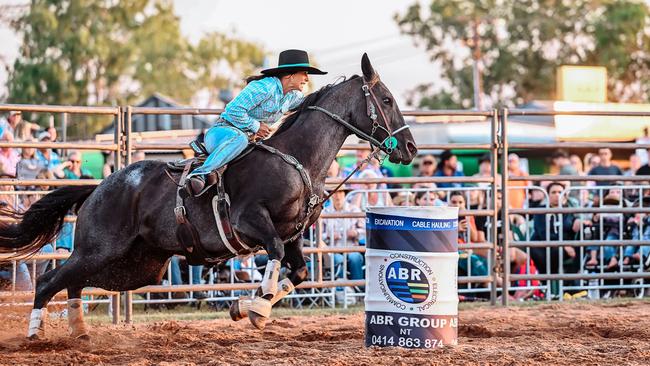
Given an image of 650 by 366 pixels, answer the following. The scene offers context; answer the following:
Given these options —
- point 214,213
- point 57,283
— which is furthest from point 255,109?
point 57,283

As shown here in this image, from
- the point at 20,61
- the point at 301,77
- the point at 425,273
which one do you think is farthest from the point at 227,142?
the point at 20,61

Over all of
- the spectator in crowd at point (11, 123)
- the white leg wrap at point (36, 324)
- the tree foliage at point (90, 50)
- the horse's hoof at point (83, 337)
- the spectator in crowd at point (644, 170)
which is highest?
the tree foliage at point (90, 50)

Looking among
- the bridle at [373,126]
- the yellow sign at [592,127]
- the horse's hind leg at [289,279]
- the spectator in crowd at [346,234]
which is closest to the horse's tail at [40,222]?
the horse's hind leg at [289,279]

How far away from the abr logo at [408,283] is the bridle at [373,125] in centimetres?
101

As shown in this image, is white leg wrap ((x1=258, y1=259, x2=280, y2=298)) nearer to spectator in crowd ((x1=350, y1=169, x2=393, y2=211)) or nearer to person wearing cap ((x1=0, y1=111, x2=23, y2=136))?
spectator in crowd ((x1=350, y1=169, x2=393, y2=211))

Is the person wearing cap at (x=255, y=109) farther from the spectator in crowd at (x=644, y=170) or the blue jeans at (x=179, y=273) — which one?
the spectator in crowd at (x=644, y=170)

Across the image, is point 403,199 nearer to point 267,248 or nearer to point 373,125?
point 373,125

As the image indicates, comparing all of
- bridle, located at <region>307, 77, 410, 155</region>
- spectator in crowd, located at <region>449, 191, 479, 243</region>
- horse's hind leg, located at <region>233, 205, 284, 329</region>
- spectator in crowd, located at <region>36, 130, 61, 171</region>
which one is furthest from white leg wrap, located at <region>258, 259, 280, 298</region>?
spectator in crowd, located at <region>449, 191, 479, 243</region>

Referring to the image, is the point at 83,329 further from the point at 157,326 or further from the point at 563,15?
the point at 563,15

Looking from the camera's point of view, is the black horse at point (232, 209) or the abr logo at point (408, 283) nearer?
the abr logo at point (408, 283)

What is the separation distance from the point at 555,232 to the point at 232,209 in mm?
5462

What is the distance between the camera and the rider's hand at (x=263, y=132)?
796 centimetres

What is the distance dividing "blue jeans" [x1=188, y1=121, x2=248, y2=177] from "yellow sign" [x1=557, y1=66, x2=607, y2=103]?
2094 centimetres

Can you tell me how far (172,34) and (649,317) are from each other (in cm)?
4836
